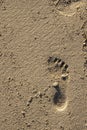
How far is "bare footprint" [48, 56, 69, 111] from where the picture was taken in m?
2.72

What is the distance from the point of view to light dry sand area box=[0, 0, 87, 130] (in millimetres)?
2705

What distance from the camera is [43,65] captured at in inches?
108

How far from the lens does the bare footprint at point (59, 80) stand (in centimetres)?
272

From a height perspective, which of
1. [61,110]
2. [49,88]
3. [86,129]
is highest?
[49,88]

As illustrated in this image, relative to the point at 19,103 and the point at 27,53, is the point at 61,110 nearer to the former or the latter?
the point at 19,103

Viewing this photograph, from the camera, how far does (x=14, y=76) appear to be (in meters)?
2.75

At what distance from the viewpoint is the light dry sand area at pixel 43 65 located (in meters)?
2.71

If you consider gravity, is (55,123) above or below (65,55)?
below

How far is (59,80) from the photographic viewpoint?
2.72 m

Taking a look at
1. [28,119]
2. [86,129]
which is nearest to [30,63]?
[28,119]

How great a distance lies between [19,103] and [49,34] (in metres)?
0.65

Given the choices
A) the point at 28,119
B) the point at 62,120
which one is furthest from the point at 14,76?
the point at 62,120

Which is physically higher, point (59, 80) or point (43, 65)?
point (43, 65)

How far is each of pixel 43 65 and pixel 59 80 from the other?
188 mm
